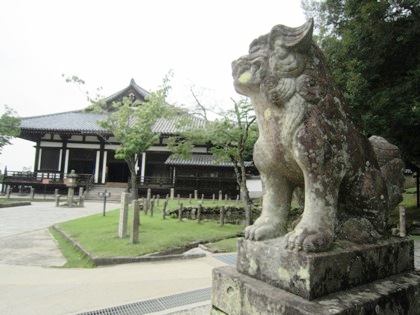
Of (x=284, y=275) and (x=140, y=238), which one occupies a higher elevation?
(x=284, y=275)

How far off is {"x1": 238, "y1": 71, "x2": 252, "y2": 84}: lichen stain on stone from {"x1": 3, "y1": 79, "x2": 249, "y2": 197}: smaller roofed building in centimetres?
2143

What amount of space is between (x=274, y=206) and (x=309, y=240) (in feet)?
1.72

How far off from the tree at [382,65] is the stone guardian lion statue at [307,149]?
783 cm

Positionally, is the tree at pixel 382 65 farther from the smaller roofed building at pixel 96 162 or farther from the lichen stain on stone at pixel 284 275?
the smaller roofed building at pixel 96 162

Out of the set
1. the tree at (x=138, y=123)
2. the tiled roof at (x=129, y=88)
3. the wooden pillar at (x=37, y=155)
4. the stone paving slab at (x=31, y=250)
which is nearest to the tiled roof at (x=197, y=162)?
the tree at (x=138, y=123)

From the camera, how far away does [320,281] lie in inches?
65.5

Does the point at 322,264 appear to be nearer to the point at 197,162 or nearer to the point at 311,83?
the point at 311,83

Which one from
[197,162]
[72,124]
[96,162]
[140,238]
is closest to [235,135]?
[140,238]

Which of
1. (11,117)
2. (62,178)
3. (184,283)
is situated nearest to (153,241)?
(184,283)

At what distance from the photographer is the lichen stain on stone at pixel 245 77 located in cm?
209

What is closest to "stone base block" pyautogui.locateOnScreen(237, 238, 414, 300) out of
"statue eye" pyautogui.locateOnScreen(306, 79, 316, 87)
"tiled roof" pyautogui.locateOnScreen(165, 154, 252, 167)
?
"statue eye" pyautogui.locateOnScreen(306, 79, 316, 87)

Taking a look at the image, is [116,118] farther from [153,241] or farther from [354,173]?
[354,173]

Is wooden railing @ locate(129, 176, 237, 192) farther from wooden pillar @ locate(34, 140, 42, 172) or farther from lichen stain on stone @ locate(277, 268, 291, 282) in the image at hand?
lichen stain on stone @ locate(277, 268, 291, 282)

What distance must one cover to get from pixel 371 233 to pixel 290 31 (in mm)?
1579
